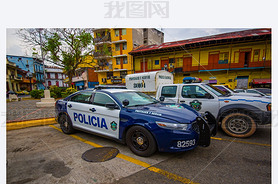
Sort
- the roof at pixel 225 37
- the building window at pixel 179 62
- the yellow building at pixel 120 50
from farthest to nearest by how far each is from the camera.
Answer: the yellow building at pixel 120 50, the building window at pixel 179 62, the roof at pixel 225 37

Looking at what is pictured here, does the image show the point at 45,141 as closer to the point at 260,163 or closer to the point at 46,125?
the point at 46,125

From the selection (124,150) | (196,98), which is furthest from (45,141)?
(196,98)

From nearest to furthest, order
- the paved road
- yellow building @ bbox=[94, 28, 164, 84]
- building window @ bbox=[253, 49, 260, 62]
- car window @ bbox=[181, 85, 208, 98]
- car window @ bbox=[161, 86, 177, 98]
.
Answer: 1. car window @ bbox=[181, 85, 208, 98]
2. car window @ bbox=[161, 86, 177, 98]
3. the paved road
4. building window @ bbox=[253, 49, 260, 62]
5. yellow building @ bbox=[94, 28, 164, 84]

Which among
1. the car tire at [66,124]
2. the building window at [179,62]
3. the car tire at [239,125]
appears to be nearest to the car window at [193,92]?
the car tire at [239,125]

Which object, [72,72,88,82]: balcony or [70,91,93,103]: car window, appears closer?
[70,91,93,103]: car window

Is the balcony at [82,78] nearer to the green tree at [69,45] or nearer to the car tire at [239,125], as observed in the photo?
the green tree at [69,45]

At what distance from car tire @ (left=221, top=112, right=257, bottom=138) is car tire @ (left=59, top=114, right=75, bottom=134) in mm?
4662

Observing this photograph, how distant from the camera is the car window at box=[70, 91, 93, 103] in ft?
11.5

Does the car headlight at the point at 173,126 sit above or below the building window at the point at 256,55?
below

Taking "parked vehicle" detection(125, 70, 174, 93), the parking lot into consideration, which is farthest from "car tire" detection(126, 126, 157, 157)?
"parked vehicle" detection(125, 70, 174, 93)

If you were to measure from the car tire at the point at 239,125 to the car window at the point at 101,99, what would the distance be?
3.39m

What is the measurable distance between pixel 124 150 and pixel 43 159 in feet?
5.47

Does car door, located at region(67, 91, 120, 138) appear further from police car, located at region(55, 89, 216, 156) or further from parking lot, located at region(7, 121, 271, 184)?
parking lot, located at region(7, 121, 271, 184)

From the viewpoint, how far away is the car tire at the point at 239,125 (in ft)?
10.8
